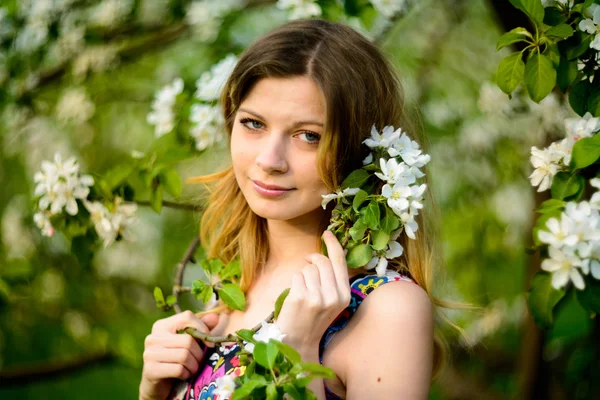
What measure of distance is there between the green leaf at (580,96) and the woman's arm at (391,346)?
494mm

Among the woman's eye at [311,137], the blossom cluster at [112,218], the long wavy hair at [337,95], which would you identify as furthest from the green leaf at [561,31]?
the blossom cluster at [112,218]

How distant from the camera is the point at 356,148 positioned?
1.55 metres

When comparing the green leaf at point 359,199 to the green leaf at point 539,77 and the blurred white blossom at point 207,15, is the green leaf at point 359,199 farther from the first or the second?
the blurred white blossom at point 207,15

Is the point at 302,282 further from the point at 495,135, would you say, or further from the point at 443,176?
the point at 443,176

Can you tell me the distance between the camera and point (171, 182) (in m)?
1.94

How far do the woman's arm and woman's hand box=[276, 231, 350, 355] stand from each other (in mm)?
86

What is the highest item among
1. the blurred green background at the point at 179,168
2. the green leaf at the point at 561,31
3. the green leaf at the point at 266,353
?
the green leaf at the point at 561,31

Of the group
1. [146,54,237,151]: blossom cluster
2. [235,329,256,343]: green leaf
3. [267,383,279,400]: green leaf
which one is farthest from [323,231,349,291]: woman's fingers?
[146,54,237,151]: blossom cluster

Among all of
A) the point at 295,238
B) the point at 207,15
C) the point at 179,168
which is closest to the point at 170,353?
the point at 295,238

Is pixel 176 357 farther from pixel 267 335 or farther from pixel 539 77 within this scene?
pixel 539 77

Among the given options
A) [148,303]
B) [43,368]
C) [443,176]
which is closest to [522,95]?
[443,176]

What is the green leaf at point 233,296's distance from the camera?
5.30 ft

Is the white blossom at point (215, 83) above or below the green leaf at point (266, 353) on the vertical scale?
below

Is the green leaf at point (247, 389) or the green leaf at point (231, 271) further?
the green leaf at point (231, 271)
